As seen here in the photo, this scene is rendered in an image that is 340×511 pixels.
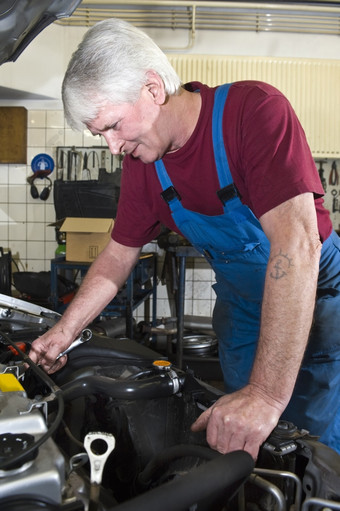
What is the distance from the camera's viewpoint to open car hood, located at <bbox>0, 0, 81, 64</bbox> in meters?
0.87

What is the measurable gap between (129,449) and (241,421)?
33 centimetres

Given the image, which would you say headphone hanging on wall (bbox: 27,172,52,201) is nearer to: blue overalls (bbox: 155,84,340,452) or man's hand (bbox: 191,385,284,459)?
blue overalls (bbox: 155,84,340,452)

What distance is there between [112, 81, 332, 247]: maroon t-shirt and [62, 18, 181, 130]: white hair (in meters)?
0.22

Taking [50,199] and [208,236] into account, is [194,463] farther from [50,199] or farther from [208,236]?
[50,199]

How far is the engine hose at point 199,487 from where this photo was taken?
0.46 metres

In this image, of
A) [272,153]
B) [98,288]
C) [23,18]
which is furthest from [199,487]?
[23,18]

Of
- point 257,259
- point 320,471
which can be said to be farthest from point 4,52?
point 320,471

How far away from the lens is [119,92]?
0.90 meters

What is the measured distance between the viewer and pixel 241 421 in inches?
26.1

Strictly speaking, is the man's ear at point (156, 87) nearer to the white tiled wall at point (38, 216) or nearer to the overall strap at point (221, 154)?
the overall strap at point (221, 154)

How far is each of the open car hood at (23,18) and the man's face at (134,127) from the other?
26 cm

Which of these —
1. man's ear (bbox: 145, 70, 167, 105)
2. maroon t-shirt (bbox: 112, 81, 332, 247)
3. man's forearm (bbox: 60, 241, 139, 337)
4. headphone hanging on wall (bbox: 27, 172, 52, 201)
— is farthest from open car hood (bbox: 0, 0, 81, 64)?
headphone hanging on wall (bbox: 27, 172, 52, 201)

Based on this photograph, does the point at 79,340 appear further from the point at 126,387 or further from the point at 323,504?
the point at 323,504

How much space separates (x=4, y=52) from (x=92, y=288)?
26.4 inches
